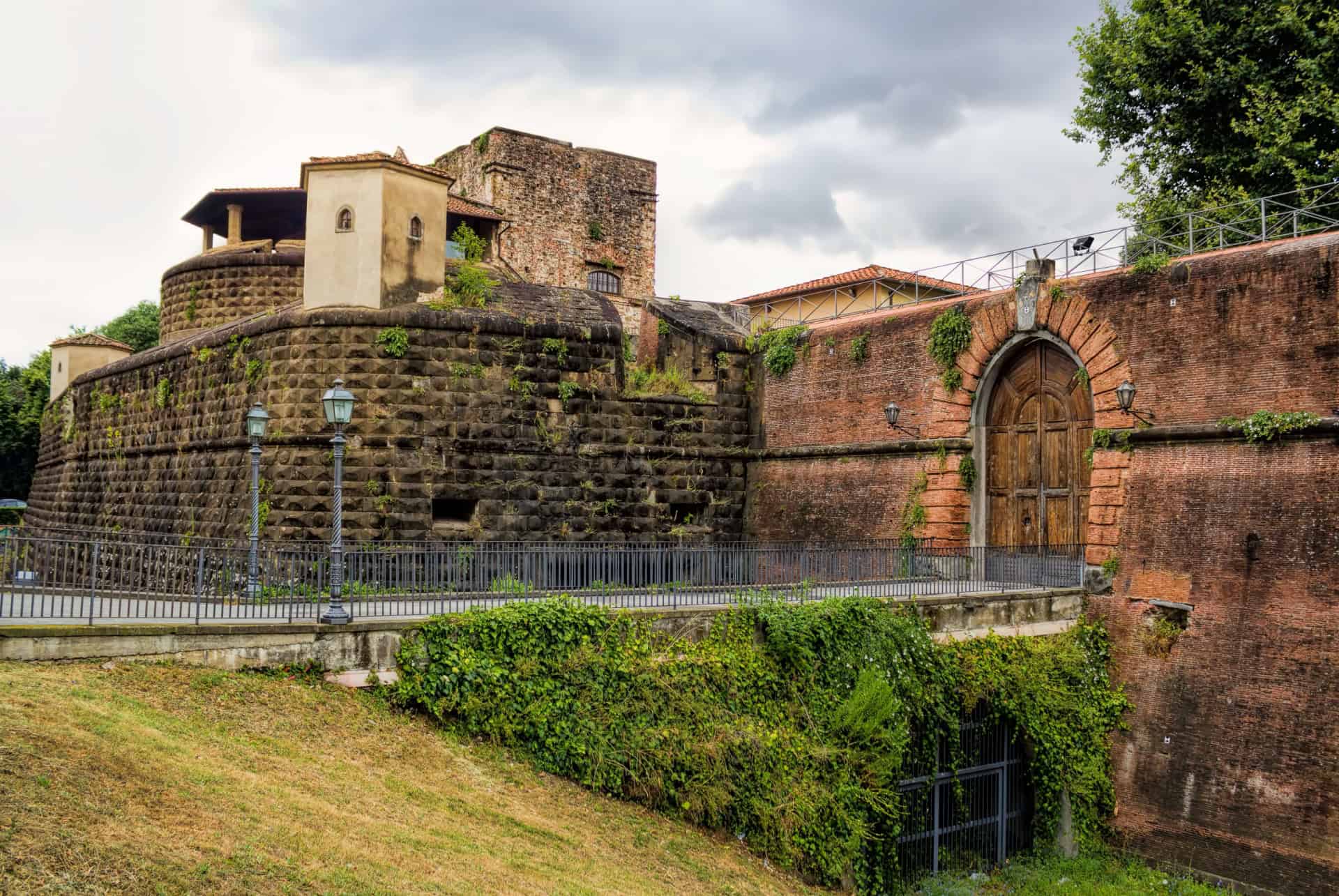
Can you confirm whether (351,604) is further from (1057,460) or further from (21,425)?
(21,425)

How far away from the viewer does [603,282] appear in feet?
116

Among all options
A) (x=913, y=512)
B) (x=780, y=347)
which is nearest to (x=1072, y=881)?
(x=913, y=512)

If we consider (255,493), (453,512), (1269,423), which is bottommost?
(453,512)

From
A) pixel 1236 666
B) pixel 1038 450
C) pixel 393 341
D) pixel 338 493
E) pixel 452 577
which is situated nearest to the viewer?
pixel 338 493

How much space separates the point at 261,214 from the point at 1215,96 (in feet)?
78.6

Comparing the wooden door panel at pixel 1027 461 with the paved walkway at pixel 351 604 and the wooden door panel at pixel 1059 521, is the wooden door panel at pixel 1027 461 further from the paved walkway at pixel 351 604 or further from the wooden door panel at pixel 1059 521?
the paved walkway at pixel 351 604

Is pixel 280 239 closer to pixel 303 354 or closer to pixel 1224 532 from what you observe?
pixel 303 354

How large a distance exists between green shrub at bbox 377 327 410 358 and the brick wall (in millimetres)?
15540

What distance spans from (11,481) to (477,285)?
32.4m

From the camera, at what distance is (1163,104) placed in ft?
78.2

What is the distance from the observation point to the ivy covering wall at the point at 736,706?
11.3 meters

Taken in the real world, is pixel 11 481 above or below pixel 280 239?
below

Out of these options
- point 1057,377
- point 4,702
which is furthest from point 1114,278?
point 4,702

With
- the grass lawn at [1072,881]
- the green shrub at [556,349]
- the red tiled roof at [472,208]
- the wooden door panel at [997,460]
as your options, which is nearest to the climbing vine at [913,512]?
the wooden door panel at [997,460]
